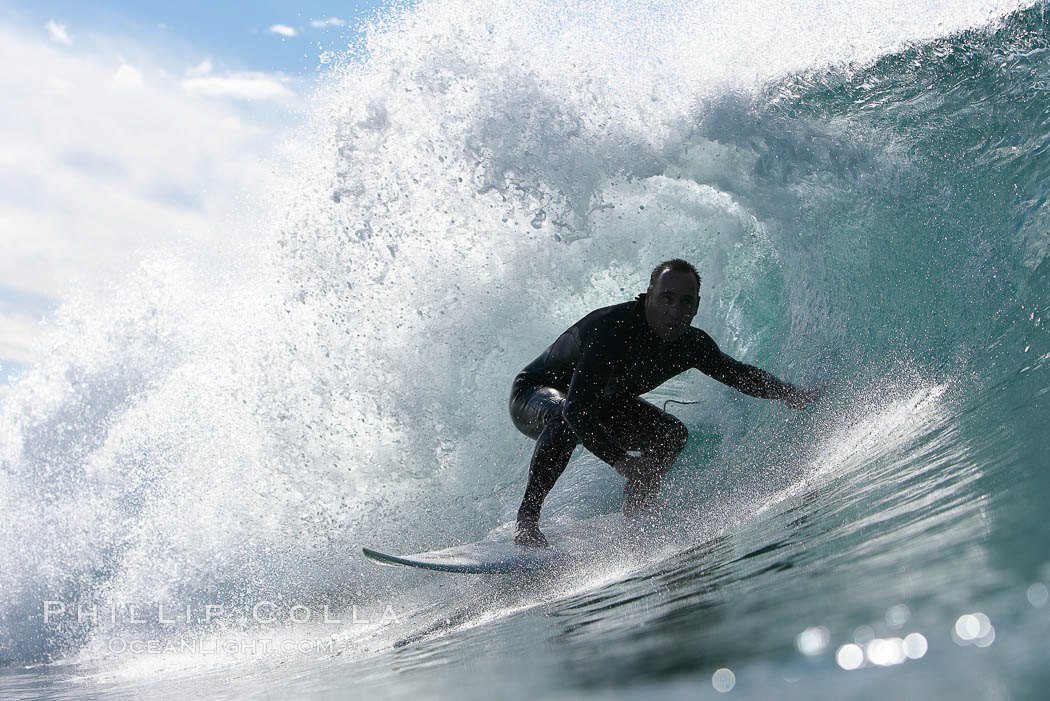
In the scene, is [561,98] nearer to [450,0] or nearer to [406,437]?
[450,0]

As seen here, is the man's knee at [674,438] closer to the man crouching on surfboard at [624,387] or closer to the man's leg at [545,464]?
the man crouching on surfboard at [624,387]

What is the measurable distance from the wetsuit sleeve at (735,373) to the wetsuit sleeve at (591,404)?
0.73m

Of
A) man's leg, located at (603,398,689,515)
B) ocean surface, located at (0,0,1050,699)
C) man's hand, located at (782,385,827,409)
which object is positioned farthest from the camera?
man's leg, located at (603,398,689,515)

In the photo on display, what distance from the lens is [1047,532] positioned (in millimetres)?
1440

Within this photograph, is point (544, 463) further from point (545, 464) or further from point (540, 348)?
point (540, 348)

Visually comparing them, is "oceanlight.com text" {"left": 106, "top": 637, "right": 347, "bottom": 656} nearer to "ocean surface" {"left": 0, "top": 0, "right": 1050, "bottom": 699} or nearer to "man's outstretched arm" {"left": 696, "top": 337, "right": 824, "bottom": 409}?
"ocean surface" {"left": 0, "top": 0, "right": 1050, "bottom": 699}

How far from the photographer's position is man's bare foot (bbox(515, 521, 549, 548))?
13.5 feet

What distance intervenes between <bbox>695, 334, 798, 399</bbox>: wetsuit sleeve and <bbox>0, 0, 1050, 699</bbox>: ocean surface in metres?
0.38

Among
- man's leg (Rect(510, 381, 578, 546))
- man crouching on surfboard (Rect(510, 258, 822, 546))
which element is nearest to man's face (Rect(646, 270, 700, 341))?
man crouching on surfboard (Rect(510, 258, 822, 546))

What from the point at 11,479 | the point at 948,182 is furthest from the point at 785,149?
the point at 11,479

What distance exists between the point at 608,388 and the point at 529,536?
896mm

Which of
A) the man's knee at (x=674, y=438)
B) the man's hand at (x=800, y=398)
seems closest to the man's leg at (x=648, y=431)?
the man's knee at (x=674, y=438)

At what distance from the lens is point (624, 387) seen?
4.51 m

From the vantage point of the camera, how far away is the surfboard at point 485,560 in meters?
3.79
